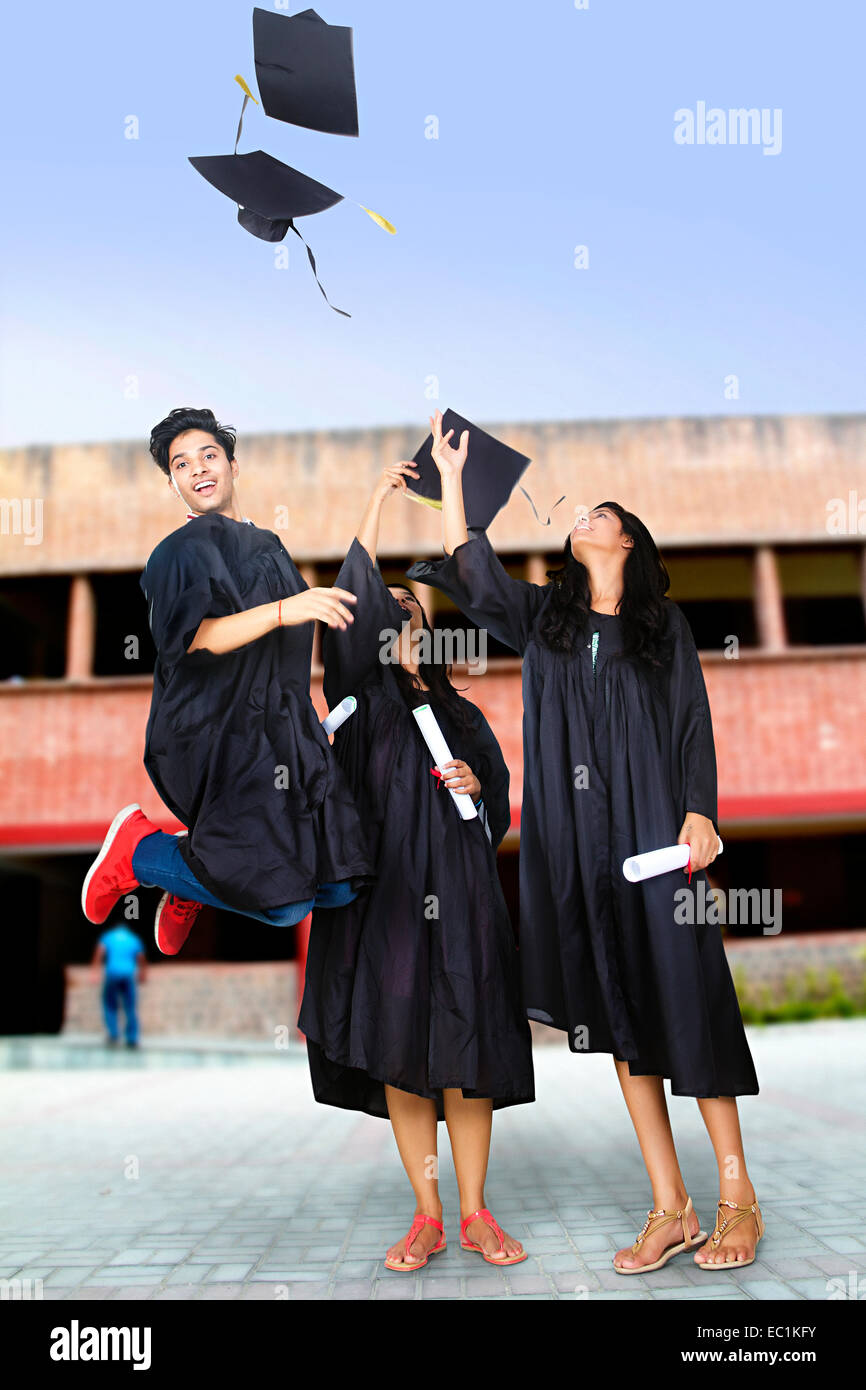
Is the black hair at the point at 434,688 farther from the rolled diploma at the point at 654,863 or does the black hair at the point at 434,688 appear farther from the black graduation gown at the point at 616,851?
the rolled diploma at the point at 654,863

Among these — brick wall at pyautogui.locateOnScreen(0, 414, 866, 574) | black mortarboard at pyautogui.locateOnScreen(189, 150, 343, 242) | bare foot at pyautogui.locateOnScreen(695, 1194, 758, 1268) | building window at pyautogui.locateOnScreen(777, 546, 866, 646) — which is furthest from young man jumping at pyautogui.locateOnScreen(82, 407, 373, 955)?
building window at pyautogui.locateOnScreen(777, 546, 866, 646)

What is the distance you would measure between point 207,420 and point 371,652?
0.93 m

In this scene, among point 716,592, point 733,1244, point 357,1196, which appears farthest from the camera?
point 716,592

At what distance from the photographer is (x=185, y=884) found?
3297 millimetres

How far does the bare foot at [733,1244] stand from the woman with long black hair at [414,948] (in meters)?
0.55

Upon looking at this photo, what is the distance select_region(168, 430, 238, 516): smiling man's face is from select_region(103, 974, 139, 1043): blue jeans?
9965 millimetres

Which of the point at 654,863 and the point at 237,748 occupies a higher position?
the point at 237,748

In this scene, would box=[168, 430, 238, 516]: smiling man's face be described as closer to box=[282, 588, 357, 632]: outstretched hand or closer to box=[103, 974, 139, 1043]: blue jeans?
box=[282, 588, 357, 632]: outstretched hand

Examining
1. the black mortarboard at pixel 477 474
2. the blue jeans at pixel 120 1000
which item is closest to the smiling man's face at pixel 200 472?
the black mortarboard at pixel 477 474

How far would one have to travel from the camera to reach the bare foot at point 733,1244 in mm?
2986

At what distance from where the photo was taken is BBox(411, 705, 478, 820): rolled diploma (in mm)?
3441

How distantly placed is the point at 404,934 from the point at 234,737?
2.60 feet

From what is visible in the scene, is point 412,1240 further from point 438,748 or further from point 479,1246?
point 438,748

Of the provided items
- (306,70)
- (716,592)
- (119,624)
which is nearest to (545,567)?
(716,592)
